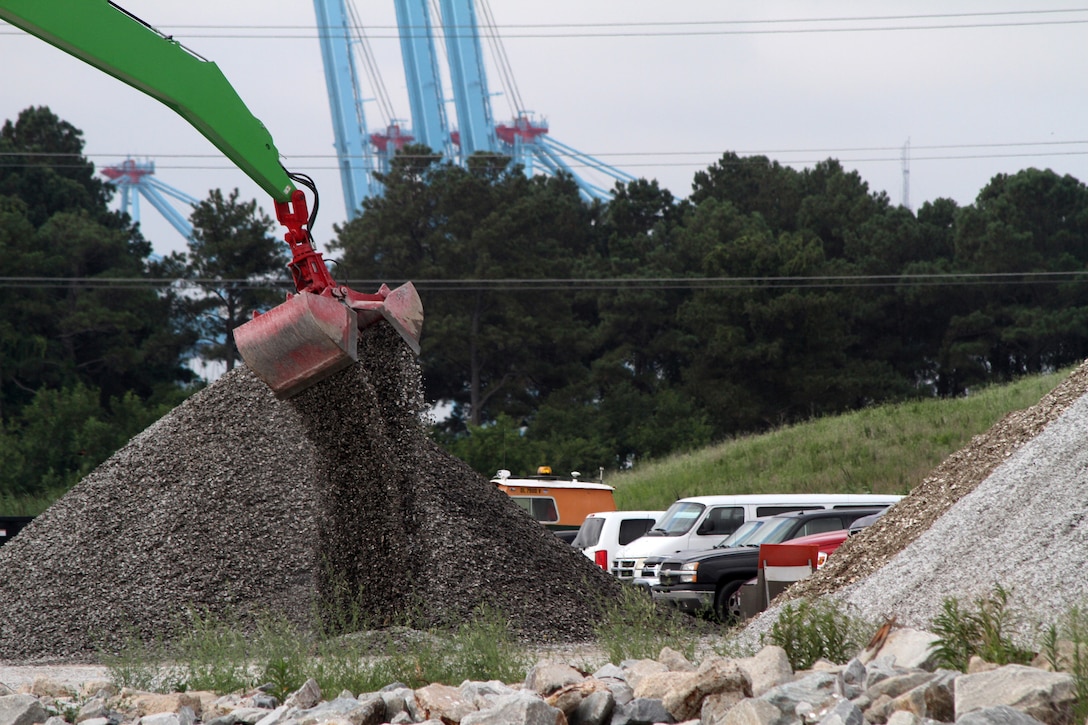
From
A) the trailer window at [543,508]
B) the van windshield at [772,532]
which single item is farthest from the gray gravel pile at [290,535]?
the trailer window at [543,508]

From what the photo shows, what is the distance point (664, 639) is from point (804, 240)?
41953 millimetres

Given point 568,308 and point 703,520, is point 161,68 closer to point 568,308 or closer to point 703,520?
point 703,520

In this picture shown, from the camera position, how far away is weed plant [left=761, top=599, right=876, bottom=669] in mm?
7227

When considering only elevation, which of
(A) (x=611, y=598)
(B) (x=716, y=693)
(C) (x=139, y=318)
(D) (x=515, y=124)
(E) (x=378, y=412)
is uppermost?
(D) (x=515, y=124)

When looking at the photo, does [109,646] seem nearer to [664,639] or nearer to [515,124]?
[664,639]

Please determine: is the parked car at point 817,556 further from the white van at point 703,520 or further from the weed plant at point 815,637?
the weed plant at point 815,637

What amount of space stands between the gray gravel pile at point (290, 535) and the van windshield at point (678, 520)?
4407 millimetres

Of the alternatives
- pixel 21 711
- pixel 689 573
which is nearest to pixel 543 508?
pixel 689 573

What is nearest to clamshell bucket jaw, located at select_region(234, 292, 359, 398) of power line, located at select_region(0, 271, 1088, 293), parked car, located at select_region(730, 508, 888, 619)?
parked car, located at select_region(730, 508, 888, 619)

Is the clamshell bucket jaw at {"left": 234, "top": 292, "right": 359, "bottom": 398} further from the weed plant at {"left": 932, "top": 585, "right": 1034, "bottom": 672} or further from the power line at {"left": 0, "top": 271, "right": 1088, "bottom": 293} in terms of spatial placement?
the power line at {"left": 0, "top": 271, "right": 1088, "bottom": 293}

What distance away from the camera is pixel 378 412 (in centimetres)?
1093

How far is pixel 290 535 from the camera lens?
1229cm

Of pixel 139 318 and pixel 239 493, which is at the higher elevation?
pixel 139 318

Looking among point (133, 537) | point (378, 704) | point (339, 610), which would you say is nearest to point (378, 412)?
point (339, 610)
